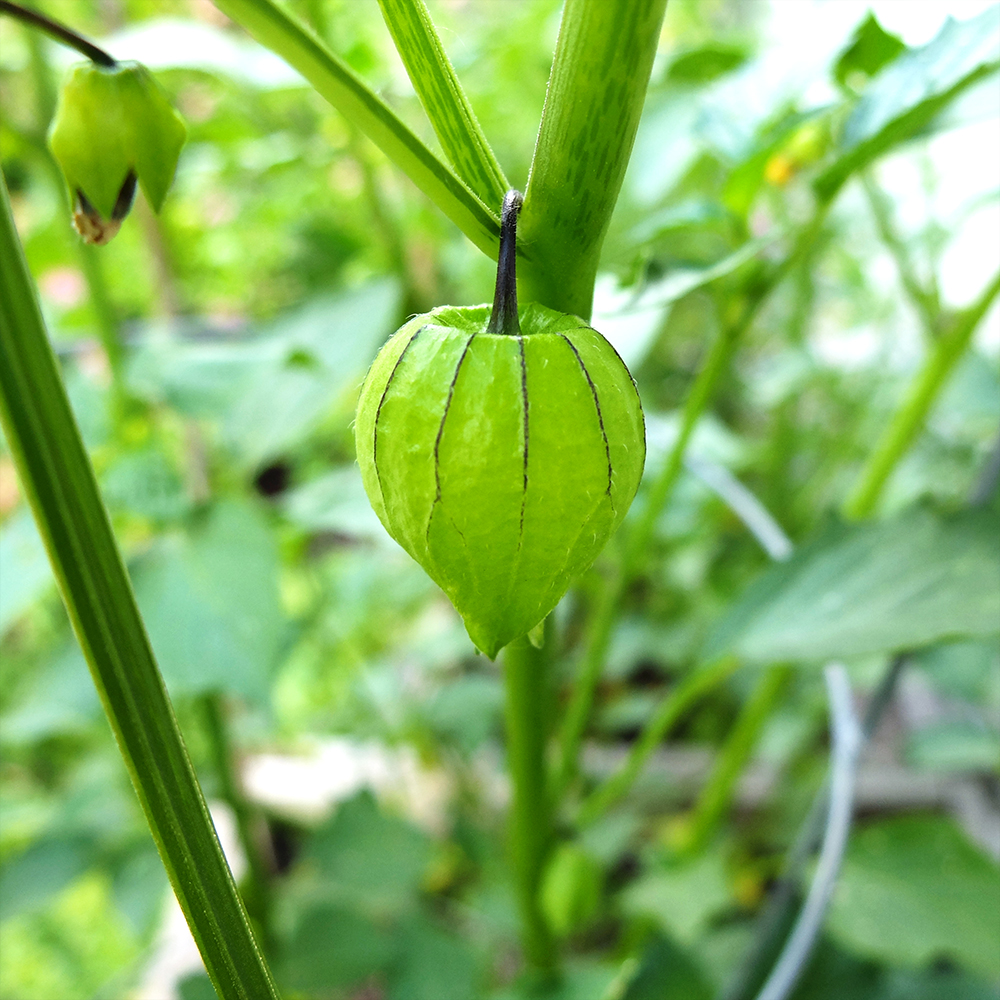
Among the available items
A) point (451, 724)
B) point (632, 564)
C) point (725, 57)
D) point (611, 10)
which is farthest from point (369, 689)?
point (611, 10)

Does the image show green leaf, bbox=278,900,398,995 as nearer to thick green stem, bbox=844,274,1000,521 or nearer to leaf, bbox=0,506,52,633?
leaf, bbox=0,506,52,633

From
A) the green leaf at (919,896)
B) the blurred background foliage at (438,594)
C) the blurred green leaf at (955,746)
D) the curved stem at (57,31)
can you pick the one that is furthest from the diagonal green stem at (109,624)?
the blurred green leaf at (955,746)

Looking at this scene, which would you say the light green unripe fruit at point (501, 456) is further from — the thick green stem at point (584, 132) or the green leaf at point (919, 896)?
the green leaf at point (919, 896)

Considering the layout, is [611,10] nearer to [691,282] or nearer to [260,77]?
[691,282]

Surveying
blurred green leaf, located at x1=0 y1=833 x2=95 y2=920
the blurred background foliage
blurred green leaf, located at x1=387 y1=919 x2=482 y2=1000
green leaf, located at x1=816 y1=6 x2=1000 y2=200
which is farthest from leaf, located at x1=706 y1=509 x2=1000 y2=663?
blurred green leaf, located at x1=0 y1=833 x2=95 y2=920

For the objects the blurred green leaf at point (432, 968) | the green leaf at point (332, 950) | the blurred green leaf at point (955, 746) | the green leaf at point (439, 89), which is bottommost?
the blurred green leaf at point (955, 746)

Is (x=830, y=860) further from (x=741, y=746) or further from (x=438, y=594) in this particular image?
(x=438, y=594)

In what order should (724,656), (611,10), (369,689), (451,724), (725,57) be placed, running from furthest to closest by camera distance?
(369,689) < (451,724) < (725,57) < (724,656) < (611,10)
